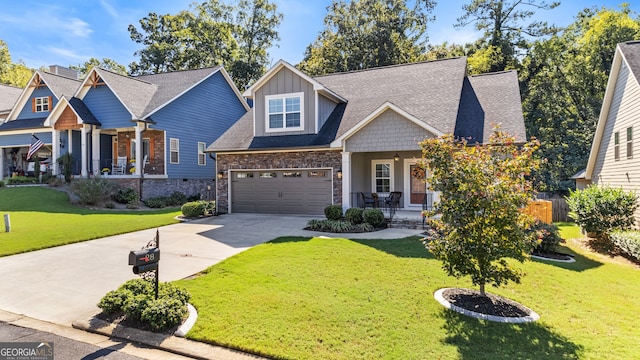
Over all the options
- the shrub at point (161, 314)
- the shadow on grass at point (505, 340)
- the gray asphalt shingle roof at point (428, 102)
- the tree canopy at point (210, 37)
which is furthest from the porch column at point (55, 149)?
the shadow on grass at point (505, 340)

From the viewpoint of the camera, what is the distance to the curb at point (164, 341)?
4145 mm

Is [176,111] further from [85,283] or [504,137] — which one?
[504,137]

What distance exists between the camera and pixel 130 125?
64.8 ft

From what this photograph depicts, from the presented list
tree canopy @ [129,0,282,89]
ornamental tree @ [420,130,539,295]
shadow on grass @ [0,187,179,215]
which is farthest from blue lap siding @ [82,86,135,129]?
ornamental tree @ [420,130,539,295]

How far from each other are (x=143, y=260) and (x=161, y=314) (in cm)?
79

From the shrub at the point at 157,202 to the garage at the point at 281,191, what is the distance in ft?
16.8

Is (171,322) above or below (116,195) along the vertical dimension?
below

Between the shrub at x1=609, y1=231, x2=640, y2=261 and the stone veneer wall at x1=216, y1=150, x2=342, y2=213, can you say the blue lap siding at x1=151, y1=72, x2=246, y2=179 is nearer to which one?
the stone veneer wall at x1=216, y1=150, x2=342, y2=213

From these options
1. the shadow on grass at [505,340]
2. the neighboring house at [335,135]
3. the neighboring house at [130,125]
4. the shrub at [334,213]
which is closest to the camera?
the shadow on grass at [505,340]

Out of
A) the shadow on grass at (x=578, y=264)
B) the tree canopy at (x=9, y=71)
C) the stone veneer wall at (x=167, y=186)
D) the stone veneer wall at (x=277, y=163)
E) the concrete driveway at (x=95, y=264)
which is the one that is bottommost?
the shadow on grass at (x=578, y=264)

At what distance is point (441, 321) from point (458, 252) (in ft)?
3.70

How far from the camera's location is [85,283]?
656 centimetres

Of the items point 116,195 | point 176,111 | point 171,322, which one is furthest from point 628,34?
point 116,195

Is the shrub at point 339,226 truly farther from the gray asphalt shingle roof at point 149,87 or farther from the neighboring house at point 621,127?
the gray asphalt shingle roof at point 149,87
